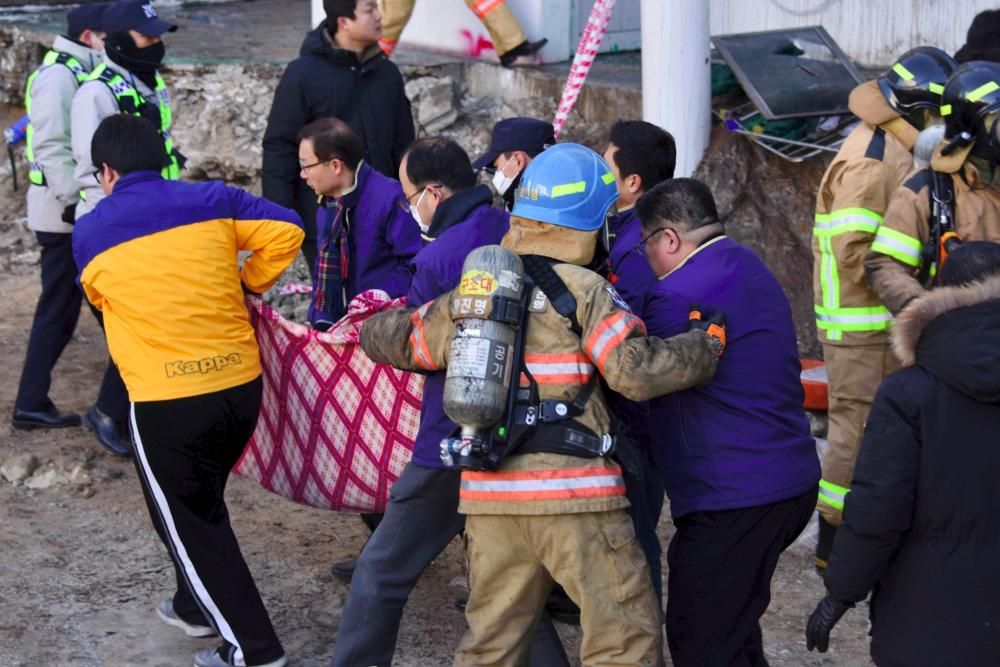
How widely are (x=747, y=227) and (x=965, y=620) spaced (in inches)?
195

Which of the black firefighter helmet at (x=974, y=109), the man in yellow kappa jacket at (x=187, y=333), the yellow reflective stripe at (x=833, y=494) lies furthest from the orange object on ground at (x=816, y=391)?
the man in yellow kappa jacket at (x=187, y=333)

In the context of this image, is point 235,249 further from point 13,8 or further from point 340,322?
point 13,8

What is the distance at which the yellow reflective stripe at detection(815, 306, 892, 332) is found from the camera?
17.1 ft

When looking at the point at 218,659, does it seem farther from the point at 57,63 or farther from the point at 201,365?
the point at 57,63

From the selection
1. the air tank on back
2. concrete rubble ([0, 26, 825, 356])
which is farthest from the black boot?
concrete rubble ([0, 26, 825, 356])

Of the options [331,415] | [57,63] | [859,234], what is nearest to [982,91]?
[859,234]

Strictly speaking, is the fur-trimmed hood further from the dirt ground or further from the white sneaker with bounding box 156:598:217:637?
the white sneaker with bounding box 156:598:217:637

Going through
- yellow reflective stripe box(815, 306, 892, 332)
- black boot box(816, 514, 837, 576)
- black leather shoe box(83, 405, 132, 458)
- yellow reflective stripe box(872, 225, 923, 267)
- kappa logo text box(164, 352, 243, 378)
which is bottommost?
black boot box(816, 514, 837, 576)

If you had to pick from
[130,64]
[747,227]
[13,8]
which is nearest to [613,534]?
[130,64]

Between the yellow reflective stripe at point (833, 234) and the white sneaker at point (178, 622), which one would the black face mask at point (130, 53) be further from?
the yellow reflective stripe at point (833, 234)

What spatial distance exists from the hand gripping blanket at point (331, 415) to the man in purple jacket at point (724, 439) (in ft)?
4.42

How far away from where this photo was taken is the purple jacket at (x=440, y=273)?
4051mm

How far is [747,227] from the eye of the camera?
8039 mm

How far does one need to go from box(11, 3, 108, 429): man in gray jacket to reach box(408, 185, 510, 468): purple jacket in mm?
2911
